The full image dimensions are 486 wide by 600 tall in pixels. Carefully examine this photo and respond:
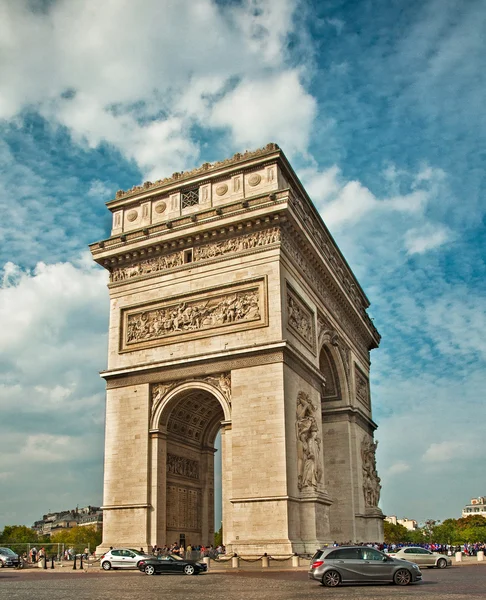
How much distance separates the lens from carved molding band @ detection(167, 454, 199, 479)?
2934cm

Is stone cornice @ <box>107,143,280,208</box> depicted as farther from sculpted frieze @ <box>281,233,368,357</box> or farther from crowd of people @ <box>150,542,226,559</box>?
crowd of people @ <box>150,542,226,559</box>

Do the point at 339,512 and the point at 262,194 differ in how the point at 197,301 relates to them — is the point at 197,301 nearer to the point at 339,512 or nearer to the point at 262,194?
the point at 262,194

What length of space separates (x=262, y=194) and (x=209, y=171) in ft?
11.6

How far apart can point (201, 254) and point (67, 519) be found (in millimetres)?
134997

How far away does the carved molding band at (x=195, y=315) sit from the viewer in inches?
1081

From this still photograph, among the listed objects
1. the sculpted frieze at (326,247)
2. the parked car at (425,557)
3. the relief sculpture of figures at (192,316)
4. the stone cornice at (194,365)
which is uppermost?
the sculpted frieze at (326,247)

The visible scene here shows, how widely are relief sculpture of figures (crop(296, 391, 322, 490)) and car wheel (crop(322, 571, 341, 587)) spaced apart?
28.9 feet

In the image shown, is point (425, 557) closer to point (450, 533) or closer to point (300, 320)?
point (300, 320)

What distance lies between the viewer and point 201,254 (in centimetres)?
2942

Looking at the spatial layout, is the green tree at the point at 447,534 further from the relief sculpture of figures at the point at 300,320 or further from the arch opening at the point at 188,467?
the relief sculpture of figures at the point at 300,320

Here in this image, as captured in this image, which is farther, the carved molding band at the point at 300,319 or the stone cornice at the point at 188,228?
the carved molding band at the point at 300,319

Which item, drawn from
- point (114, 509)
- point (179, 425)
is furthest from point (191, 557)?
point (179, 425)

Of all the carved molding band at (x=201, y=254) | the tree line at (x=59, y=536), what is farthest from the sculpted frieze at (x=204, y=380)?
the tree line at (x=59, y=536)

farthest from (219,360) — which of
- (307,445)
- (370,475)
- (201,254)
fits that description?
(370,475)
